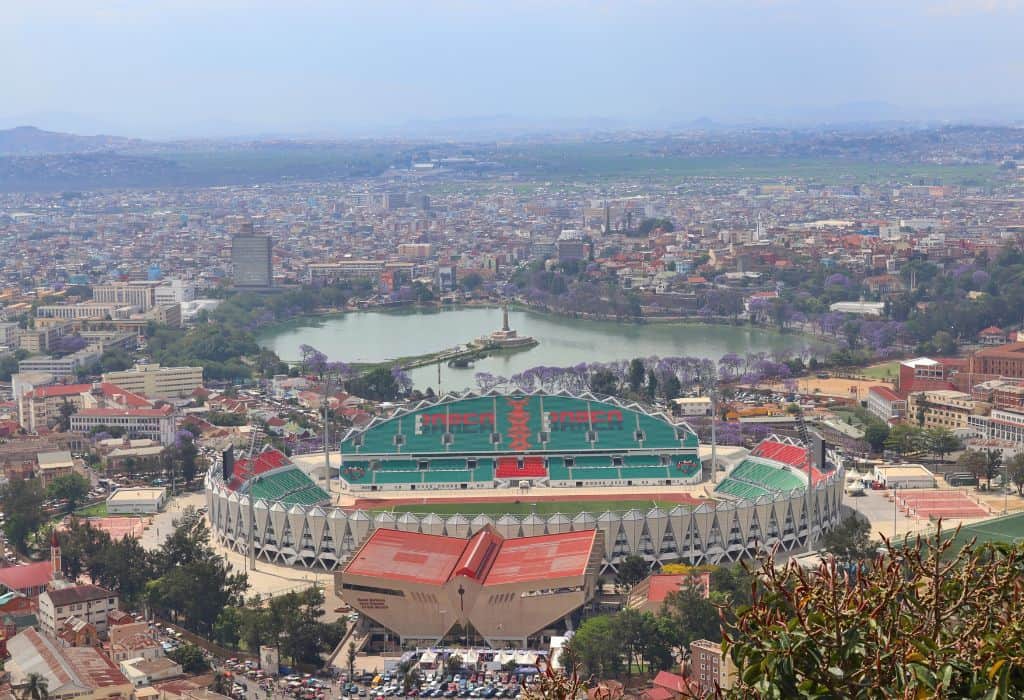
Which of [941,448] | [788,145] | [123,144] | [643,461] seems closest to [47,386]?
[643,461]

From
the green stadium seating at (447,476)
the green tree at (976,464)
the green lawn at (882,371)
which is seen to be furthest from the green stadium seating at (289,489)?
the green lawn at (882,371)

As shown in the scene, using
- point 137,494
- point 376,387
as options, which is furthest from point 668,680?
point 376,387

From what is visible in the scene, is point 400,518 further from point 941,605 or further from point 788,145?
point 788,145

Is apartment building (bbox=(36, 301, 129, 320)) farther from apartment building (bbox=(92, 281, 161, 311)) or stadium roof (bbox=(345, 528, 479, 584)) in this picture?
stadium roof (bbox=(345, 528, 479, 584))

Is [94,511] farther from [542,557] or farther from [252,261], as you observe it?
[252,261]

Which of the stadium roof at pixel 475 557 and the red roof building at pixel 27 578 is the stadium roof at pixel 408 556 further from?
the red roof building at pixel 27 578
